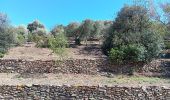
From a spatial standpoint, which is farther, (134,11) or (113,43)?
(134,11)

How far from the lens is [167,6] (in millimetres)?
30594

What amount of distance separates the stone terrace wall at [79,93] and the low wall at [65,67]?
716cm

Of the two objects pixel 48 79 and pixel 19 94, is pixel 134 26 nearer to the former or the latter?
pixel 48 79

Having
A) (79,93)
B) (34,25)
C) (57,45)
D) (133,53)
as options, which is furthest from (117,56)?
(34,25)

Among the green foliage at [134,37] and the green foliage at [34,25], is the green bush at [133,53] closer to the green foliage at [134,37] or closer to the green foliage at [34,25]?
the green foliage at [134,37]

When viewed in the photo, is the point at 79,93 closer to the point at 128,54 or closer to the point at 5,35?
the point at 128,54

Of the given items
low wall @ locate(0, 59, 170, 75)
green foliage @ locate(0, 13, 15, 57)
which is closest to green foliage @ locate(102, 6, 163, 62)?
low wall @ locate(0, 59, 170, 75)

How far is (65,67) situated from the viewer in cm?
2334

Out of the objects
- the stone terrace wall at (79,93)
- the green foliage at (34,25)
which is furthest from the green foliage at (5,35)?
the green foliage at (34,25)

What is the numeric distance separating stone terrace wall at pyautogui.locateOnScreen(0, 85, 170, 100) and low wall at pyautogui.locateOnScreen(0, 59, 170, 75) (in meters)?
7.16

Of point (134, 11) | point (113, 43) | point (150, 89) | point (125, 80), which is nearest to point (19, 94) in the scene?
point (150, 89)

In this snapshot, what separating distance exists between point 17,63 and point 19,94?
778 cm

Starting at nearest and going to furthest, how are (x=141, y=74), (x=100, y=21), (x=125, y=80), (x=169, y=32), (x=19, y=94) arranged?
(x=19, y=94) < (x=125, y=80) < (x=141, y=74) < (x=169, y=32) < (x=100, y=21)

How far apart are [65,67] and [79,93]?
7.58 m
